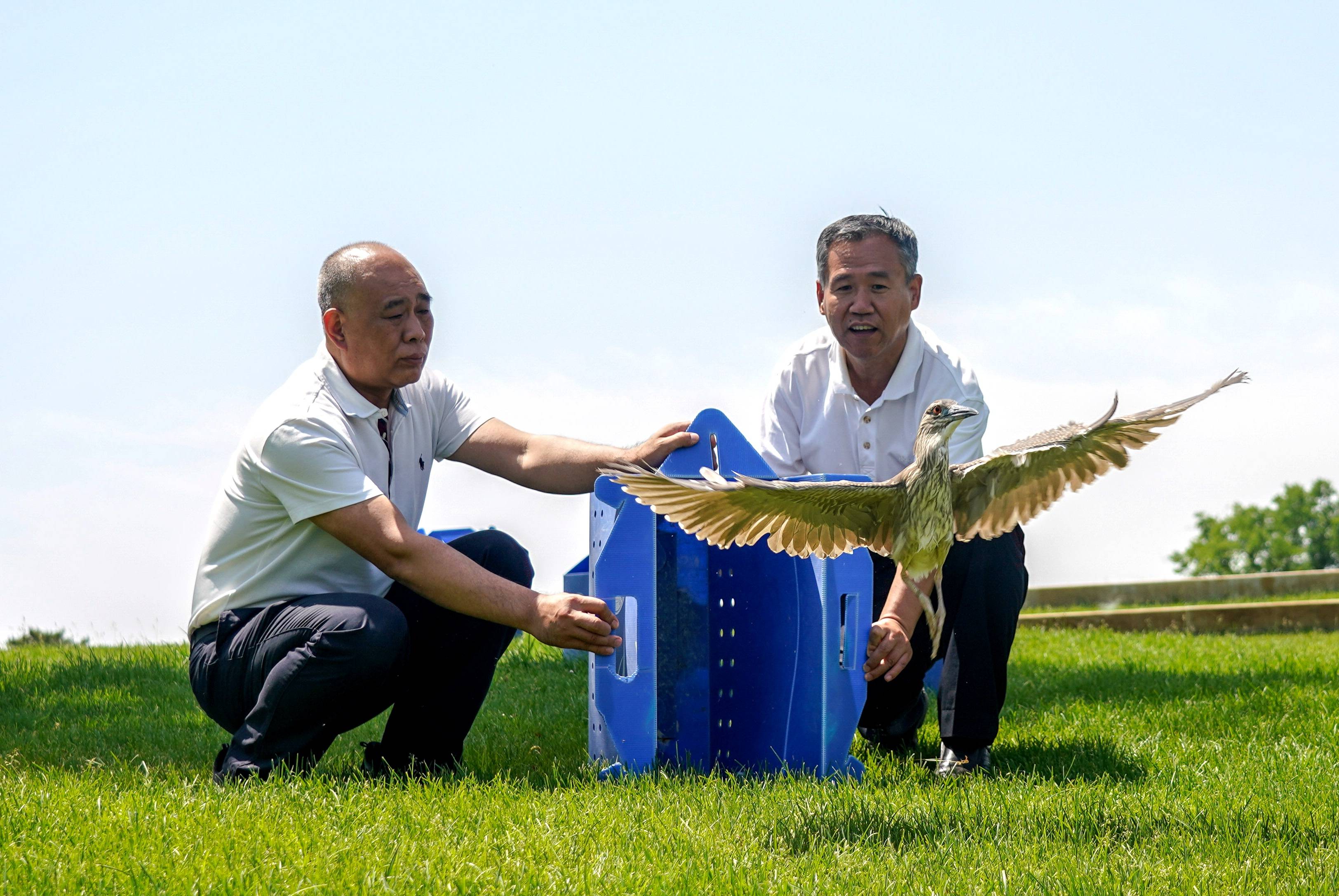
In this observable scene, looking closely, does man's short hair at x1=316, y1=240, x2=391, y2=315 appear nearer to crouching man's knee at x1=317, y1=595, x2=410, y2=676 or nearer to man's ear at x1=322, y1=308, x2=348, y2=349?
man's ear at x1=322, y1=308, x2=348, y2=349

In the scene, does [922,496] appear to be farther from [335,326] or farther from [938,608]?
[335,326]

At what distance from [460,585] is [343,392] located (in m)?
0.84

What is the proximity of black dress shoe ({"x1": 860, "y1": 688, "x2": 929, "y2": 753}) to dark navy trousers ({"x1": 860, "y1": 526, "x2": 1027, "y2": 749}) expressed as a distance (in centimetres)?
34

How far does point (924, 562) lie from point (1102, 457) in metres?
0.69

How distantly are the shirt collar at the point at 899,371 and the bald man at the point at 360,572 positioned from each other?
2.61 ft

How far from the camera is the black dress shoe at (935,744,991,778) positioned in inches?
156

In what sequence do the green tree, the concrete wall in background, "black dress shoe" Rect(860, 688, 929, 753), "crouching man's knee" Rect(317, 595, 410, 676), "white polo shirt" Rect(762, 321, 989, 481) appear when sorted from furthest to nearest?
the green tree < the concrete wall in background < "black dress shoe" Rect(860, 688, 929, 753) < "white polo shirt" Rect(762, 321, 989, 481) < "crouching man's knee" Rect(317, 595, 410, 676)

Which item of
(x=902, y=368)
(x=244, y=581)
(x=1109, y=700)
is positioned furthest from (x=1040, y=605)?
(x=244, y=581)

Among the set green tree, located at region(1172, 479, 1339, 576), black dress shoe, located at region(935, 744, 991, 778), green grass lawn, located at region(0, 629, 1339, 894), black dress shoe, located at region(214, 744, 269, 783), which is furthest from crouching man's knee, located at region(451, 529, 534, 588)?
green tree, located at region(1172, 479, 1339, 576)

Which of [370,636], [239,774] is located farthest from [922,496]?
[239,774]

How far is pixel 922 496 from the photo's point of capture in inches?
147

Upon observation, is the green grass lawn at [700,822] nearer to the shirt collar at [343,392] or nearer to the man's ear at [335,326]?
the shirt collar at [343,392]

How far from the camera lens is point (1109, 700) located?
571cm

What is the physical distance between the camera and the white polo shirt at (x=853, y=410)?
4453 mm
